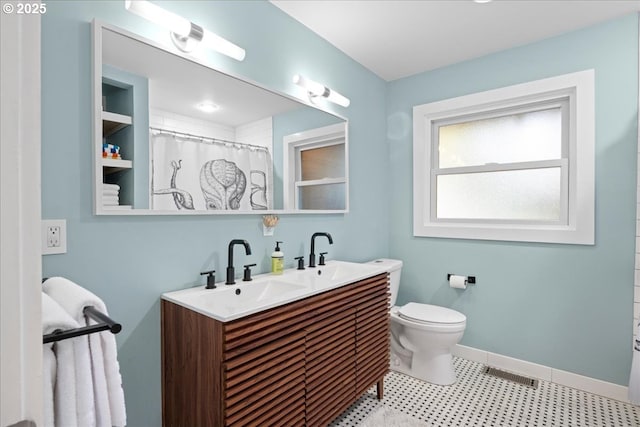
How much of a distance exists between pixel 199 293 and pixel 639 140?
2.69 metres

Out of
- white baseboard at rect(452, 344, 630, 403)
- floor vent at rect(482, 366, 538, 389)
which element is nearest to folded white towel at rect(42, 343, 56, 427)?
floor vent at rect(482, 366, 538, 389)

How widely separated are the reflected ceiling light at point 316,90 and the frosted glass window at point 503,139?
112 cm

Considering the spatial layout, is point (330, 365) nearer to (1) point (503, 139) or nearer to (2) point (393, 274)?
(2) point (393, 274)

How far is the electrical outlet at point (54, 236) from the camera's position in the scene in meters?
1.13

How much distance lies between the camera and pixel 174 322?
1387 mm

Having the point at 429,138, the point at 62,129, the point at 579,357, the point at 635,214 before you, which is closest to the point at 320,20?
the point at 429,138

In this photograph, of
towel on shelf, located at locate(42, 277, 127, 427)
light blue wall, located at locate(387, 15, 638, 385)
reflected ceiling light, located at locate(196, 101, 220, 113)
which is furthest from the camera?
light blue wall, located at locate(387, 15, 638, 385)

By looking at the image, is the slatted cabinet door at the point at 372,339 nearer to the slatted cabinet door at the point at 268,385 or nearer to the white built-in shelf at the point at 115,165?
the slatted cabinet door at the point at 268,385

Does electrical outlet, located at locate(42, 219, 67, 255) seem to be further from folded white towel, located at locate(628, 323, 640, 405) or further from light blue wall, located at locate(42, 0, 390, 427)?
folded white towel, located at locate(628, 323, 640, 405)

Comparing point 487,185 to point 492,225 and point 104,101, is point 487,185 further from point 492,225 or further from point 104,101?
point 104,101

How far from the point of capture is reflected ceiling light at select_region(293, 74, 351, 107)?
2051mm

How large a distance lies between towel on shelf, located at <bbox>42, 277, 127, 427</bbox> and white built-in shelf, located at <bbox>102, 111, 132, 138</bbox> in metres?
0.65

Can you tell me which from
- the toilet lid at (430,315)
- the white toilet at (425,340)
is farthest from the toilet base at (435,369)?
the toilet lid at (430,315)

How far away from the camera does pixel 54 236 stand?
1.16 meters
